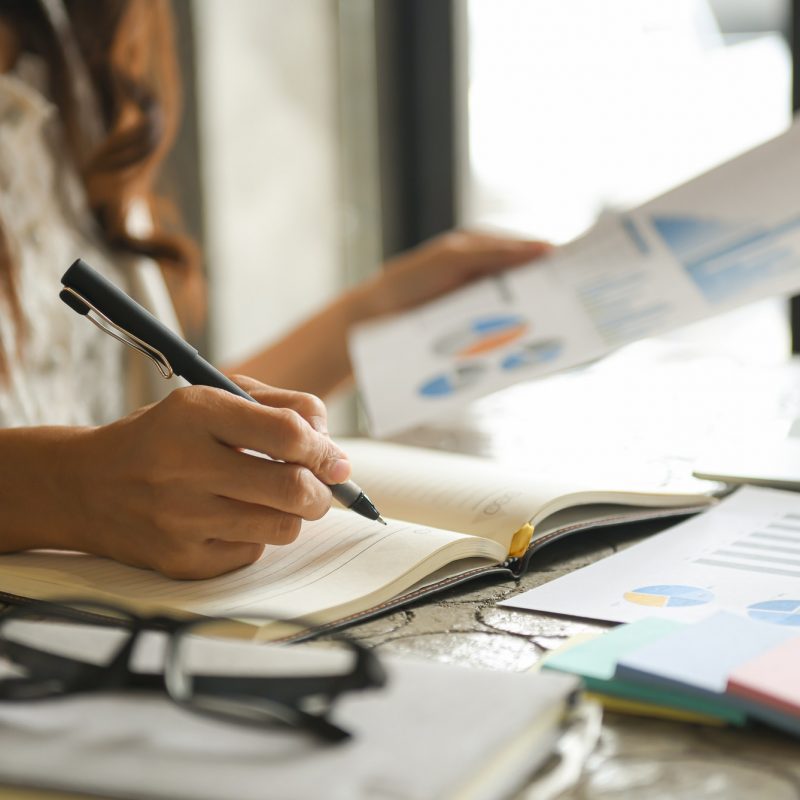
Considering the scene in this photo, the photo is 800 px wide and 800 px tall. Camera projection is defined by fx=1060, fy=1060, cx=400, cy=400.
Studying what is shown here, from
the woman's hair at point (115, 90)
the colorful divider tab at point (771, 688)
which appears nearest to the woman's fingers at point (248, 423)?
the colorful divider tab at point (771, 688)

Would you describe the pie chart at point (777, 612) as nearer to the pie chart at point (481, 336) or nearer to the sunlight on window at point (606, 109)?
the pie chart at point (481, 336)

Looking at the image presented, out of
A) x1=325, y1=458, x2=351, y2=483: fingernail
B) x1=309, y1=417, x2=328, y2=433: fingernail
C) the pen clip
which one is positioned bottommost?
x1=325, y1=458, x2=351, y2=483: fingernail

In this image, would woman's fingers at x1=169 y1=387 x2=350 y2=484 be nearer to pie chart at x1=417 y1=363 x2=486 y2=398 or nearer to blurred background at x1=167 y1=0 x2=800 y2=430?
pie chart at x1=417 y1=363 x2=486 y2=398

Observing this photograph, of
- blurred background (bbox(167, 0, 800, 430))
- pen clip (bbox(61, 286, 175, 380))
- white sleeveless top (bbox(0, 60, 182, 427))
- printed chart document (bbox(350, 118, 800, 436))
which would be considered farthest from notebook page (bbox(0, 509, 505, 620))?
blurred background (bbox(167, 0, 800, 430))

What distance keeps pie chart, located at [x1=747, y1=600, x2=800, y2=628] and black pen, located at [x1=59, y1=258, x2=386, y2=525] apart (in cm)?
20

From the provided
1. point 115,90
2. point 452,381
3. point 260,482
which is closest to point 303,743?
point 260,482

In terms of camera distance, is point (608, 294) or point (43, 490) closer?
point (43, 490)

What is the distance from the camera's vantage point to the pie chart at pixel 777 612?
1.44 ft

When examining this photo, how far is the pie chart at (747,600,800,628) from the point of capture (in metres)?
0.44

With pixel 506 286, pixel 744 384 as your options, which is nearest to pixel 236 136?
pixel 506 286

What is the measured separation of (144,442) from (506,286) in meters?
0.64

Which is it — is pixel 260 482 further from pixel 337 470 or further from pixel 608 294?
pixel 608 294

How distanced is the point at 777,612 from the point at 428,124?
1.91 metres

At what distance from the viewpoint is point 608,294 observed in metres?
0.94
